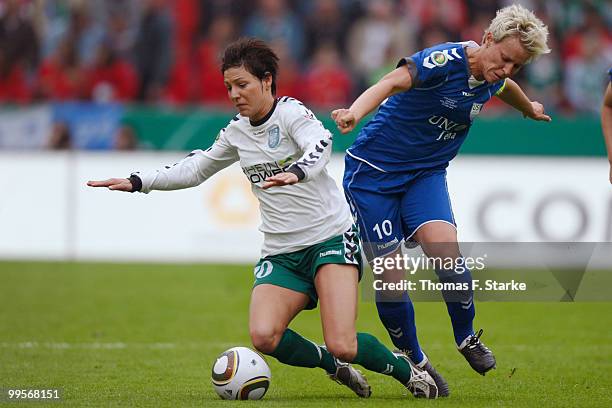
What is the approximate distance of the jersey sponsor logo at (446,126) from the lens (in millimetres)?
Answer: 6770

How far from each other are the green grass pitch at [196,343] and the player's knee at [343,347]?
0.93ft

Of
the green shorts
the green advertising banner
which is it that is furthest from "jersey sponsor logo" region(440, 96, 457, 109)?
the green advertising banner

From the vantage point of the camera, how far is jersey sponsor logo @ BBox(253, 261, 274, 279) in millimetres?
6539

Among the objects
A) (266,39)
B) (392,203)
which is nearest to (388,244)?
(392,203)

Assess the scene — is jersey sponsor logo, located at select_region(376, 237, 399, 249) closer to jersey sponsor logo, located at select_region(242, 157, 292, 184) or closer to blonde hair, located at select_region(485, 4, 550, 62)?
jersey sponsor logo, located at select_region(242, 157, 292, 184)

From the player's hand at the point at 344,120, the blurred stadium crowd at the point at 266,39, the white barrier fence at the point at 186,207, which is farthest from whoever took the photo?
the blurred stadium crowd at the point at 266,39

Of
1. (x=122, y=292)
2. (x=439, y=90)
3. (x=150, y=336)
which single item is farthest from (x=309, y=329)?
(x=439, y=90)

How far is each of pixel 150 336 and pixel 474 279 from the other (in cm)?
321

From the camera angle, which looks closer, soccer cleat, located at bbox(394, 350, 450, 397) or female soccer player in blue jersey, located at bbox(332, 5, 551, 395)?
female soccer player in blue jersey, located at bbox(332, 5, 551, 395)

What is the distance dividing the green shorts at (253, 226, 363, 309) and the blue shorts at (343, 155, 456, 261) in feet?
1.18

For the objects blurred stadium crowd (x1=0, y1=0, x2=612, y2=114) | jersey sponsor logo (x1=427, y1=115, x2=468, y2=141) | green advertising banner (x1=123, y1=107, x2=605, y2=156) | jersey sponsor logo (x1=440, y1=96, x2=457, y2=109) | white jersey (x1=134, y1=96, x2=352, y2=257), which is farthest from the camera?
blurred stadium crowd (x1=0, y1=0, x2=612, y2=114)

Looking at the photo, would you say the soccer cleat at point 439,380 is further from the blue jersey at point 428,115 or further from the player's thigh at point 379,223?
the blue jersey at point 428,115

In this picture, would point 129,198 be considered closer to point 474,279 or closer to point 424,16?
point 424,16

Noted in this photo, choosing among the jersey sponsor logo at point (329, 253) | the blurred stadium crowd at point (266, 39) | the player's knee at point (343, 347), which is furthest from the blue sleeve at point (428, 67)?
the blurred stadium crowd at point (266, 39)
